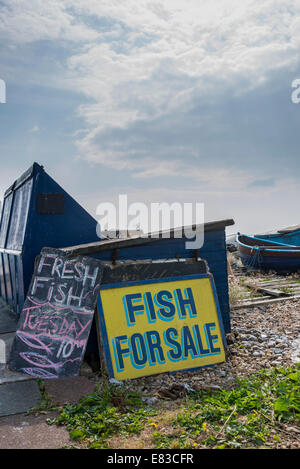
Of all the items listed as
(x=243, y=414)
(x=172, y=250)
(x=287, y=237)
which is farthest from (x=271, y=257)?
(x=243, y=414)

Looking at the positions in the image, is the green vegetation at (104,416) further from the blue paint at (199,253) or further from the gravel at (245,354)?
the blue paint at (199,253)

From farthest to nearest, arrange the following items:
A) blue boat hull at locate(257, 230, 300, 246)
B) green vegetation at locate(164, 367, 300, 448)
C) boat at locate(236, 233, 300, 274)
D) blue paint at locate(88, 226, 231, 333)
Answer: blue boat hull at locate(257, 230, 300, 246) → boat at locate(236, 233, 300, 274) → blue paint at locate(88, 226, 231, 333) → green vegetation at locate(164, 367, 300, 448)

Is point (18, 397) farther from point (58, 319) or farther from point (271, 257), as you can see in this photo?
point (271, 257)

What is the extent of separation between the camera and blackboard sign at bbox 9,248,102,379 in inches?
213

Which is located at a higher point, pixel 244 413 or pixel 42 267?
pixel 42 267

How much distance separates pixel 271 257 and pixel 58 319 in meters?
12.8

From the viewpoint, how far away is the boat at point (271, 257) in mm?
16000

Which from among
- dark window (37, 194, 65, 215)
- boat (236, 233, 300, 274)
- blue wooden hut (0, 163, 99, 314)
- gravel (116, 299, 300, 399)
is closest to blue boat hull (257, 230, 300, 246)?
boat (236, 233, 300, 274)

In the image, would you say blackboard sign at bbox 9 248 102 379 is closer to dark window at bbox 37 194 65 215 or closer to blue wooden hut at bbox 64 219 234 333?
blue wooden hut at bbox 64 219 234 333

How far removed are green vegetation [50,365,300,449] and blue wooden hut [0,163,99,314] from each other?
3382 mm
